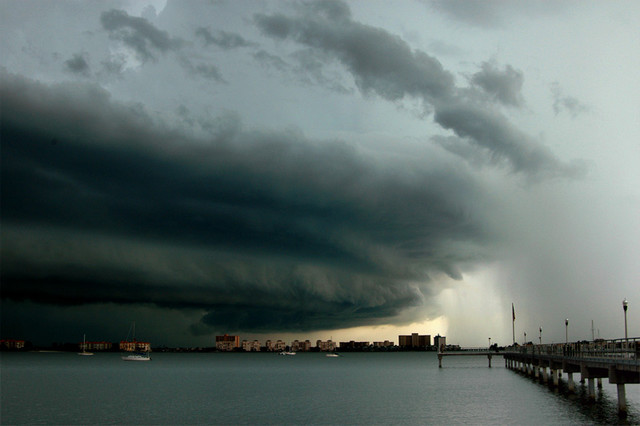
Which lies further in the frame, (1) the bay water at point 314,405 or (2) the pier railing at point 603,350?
(1) the bay water at point 314,405

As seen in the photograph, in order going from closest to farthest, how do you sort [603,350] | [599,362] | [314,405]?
[599,362] < [603,350] < [314,405]

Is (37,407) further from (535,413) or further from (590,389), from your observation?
(590,389)

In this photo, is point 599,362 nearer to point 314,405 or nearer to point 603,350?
point 603,350

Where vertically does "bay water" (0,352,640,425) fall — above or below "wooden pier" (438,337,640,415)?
below

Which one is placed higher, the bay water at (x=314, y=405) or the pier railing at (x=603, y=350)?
the pier railing at (x=603, y=350)

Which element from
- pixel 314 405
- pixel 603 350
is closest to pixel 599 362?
pixel 603 350

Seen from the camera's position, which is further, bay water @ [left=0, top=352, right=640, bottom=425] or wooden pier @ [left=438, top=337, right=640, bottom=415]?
bay water @ [left=0, top=352, right=640, bottom=425]

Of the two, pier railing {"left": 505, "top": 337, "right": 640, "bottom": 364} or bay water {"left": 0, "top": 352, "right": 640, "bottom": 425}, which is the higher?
pier railing {"left": 505, "top": 337, "right": 640, "bottom": 364}

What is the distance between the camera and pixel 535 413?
66938mm

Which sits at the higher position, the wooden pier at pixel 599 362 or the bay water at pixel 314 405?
the wooden pier at pixel 599 362

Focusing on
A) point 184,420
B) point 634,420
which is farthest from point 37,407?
point 634,420

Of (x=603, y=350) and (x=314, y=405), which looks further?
(x=314, y=405)

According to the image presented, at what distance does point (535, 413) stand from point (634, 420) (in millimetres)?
11912

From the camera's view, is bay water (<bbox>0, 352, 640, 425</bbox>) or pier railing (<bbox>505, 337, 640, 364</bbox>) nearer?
pier railing (<bbox>505, 337, 640, 364</bbox>)
